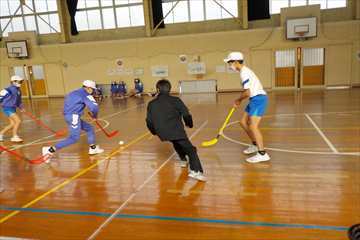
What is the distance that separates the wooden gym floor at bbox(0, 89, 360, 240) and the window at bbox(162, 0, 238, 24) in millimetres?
12574

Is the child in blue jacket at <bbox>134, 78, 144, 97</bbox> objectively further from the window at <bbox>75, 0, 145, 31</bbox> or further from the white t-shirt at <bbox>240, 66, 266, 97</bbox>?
the white t-shirt at <bbox>240, 66, 266, 97</bbox>

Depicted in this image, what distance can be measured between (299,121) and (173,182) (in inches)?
207

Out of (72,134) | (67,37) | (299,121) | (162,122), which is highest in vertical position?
(67,37)

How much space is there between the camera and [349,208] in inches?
132

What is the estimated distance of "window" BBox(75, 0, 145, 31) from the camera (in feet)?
62.8

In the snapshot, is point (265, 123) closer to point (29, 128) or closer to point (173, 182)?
point (173, 182)

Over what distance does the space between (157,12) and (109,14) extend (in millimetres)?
3242

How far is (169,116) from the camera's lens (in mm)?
4266

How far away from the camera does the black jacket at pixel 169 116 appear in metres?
4.24

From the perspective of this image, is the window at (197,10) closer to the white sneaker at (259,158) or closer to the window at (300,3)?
the window at (300,3)

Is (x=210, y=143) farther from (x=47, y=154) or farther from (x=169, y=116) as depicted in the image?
(x=47, y=154)

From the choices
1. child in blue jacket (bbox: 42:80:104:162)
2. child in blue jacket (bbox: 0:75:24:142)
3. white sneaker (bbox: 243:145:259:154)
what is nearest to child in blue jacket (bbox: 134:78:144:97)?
child in blue jacket (bbox: 0:75:24:142)

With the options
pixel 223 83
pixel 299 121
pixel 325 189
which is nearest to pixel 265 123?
pixel 299 121

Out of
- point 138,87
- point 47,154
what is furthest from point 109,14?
point 47,154
